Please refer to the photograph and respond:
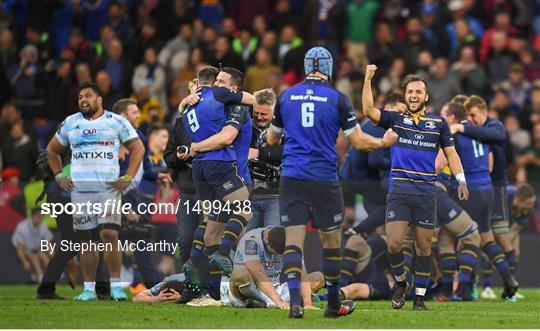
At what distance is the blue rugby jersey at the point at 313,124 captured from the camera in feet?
46.2

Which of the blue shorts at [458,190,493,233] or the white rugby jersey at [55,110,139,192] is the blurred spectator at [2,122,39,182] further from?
the blue shorts at [458,190,493,233]

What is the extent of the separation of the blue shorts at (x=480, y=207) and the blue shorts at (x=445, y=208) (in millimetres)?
452

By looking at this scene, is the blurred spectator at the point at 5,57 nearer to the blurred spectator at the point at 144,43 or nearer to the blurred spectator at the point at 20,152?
the blurred spectator at the point at 20,152

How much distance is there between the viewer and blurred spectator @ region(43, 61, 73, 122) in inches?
997

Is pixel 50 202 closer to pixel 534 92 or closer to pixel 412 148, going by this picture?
pixel 412 148

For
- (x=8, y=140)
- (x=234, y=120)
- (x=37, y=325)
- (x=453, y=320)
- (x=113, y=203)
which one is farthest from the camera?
(x=8, y=140)

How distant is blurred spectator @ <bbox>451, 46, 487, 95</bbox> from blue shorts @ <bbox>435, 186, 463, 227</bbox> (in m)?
6.75

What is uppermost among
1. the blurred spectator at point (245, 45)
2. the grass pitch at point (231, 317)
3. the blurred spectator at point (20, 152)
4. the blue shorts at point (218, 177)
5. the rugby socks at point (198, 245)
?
the blurred spectator at point (245, 45)

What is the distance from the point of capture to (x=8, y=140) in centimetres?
2422

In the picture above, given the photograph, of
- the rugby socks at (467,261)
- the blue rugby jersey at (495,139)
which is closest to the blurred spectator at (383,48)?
the blue rugby jersey at (495,139)

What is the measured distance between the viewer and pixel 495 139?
1859 centimetres

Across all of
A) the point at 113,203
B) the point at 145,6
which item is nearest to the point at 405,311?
the point at 113,203

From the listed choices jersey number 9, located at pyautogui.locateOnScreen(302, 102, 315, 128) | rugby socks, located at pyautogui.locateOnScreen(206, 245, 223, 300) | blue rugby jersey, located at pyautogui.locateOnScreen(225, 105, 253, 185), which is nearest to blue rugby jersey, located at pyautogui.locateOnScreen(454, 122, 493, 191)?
blue rugby jersey, located at pyautogui.locateOnScreen(225, 105, 253, 185)

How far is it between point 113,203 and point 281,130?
3753 mm
